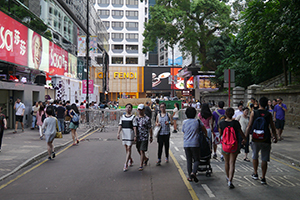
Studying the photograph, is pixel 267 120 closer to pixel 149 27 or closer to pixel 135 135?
pixel 135 135

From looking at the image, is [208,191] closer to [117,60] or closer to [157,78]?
[157,78]

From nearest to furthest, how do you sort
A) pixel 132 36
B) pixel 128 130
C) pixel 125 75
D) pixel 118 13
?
1. pixel 128 130
2. pixel 125 75
3. pixel 118 13
4. pixel 132 36

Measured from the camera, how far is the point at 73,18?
35.5 meters

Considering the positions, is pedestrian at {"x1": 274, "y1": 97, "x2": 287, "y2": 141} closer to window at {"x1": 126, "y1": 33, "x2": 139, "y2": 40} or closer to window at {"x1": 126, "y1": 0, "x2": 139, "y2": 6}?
window at {"x1": 126, "y1": 33, "x2": 139, "y2": 40}

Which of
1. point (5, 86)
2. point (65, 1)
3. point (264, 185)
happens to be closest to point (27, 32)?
point (5, 86)

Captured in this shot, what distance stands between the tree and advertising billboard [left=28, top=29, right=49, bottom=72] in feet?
37.0

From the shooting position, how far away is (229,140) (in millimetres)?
6547

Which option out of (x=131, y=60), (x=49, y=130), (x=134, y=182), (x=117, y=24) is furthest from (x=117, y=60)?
(x=134, y=182)

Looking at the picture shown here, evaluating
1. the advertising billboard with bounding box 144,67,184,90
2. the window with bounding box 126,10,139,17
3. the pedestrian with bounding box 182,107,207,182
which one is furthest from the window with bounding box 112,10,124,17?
the pedestrian with bounding box 182,107,207,182

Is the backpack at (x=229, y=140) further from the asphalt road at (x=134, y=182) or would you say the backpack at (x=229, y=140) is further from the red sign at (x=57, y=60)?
the red sign at (x=57, y=60)

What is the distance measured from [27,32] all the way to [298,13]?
17478mm

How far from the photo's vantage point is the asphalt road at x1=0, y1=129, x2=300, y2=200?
5.98 meters

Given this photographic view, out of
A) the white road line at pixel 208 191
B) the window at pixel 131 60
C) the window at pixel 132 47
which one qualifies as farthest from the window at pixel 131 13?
the white road line at pixel 208 191

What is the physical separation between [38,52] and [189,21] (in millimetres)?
16055
